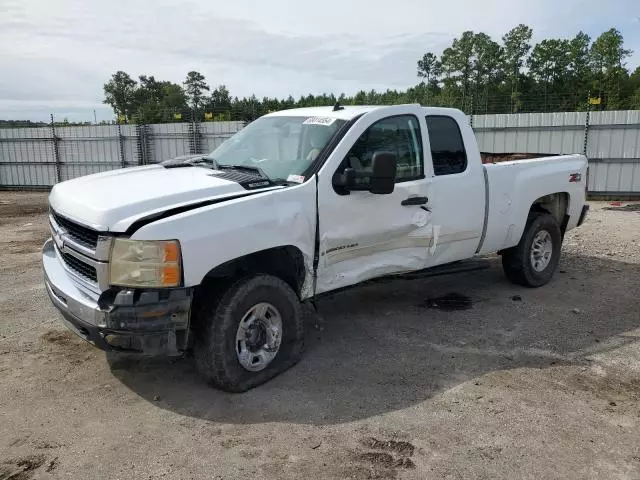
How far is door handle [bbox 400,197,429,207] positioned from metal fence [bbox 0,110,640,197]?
11.3 m

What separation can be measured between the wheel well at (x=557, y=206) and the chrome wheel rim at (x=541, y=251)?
0.34 m

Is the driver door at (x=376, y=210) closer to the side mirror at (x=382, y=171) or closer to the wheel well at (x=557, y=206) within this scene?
the side mirror at (x=382, y=171)

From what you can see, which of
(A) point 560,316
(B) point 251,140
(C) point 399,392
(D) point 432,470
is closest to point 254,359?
(C) point 399,392

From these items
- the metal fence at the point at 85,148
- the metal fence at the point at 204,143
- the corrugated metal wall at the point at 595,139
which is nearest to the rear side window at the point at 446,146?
the metal fence at the point at 204,143

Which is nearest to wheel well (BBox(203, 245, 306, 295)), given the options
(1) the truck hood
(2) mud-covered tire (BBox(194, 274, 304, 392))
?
(2) mud-covered tire (BBox(194, 274, 304, 392))

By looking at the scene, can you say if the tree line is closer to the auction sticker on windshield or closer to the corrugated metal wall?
the corrugated metal wall

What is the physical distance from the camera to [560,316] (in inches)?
229

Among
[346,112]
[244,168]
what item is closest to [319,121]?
[346,112]

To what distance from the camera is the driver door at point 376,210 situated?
444cm

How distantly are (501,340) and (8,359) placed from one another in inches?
171

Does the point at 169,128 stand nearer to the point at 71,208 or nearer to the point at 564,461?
the point at 71,208

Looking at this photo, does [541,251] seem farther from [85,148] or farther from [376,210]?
[85,148]

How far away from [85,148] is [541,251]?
59.1ft

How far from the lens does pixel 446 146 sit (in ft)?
17.8
